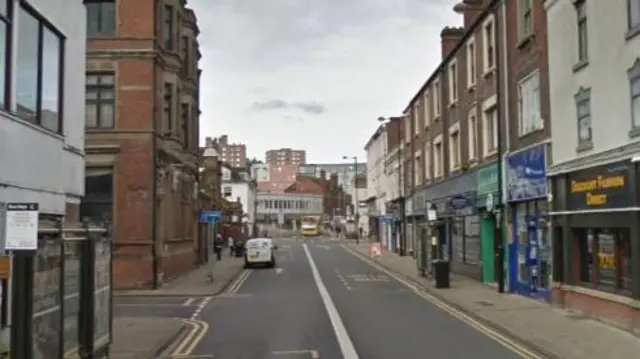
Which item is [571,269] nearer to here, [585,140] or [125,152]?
[585,140]

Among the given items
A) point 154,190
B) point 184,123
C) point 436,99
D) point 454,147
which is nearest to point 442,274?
point 454,147

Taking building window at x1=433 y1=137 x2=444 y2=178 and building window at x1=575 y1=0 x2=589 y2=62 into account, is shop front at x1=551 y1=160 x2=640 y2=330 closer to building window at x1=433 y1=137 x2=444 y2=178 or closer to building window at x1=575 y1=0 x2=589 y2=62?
building window at x1=575 y1=0 x2=589 y2=62

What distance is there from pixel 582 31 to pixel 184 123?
24.6m

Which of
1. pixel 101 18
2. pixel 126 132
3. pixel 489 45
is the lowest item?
pixel 126 132

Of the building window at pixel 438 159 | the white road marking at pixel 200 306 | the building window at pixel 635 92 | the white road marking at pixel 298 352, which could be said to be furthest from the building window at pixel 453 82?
the white road marking at pixel 298 352

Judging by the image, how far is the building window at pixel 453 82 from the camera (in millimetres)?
36938

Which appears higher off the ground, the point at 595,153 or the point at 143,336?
the point at 595,153

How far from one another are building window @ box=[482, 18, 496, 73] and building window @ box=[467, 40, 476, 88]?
1.88 metres

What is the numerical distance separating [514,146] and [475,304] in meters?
5.82

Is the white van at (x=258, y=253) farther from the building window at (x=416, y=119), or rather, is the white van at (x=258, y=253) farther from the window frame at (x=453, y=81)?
the window frame at (x=453, y=81)

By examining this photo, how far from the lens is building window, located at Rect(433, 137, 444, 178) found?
135 ft

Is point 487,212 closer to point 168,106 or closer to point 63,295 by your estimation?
point 168,106

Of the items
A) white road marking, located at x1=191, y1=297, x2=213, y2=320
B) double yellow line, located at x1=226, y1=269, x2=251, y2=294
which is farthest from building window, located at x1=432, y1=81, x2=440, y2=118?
white road marking, located at x1=191, y1=297, x2=213, y2=320

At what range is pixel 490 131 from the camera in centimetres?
3078
